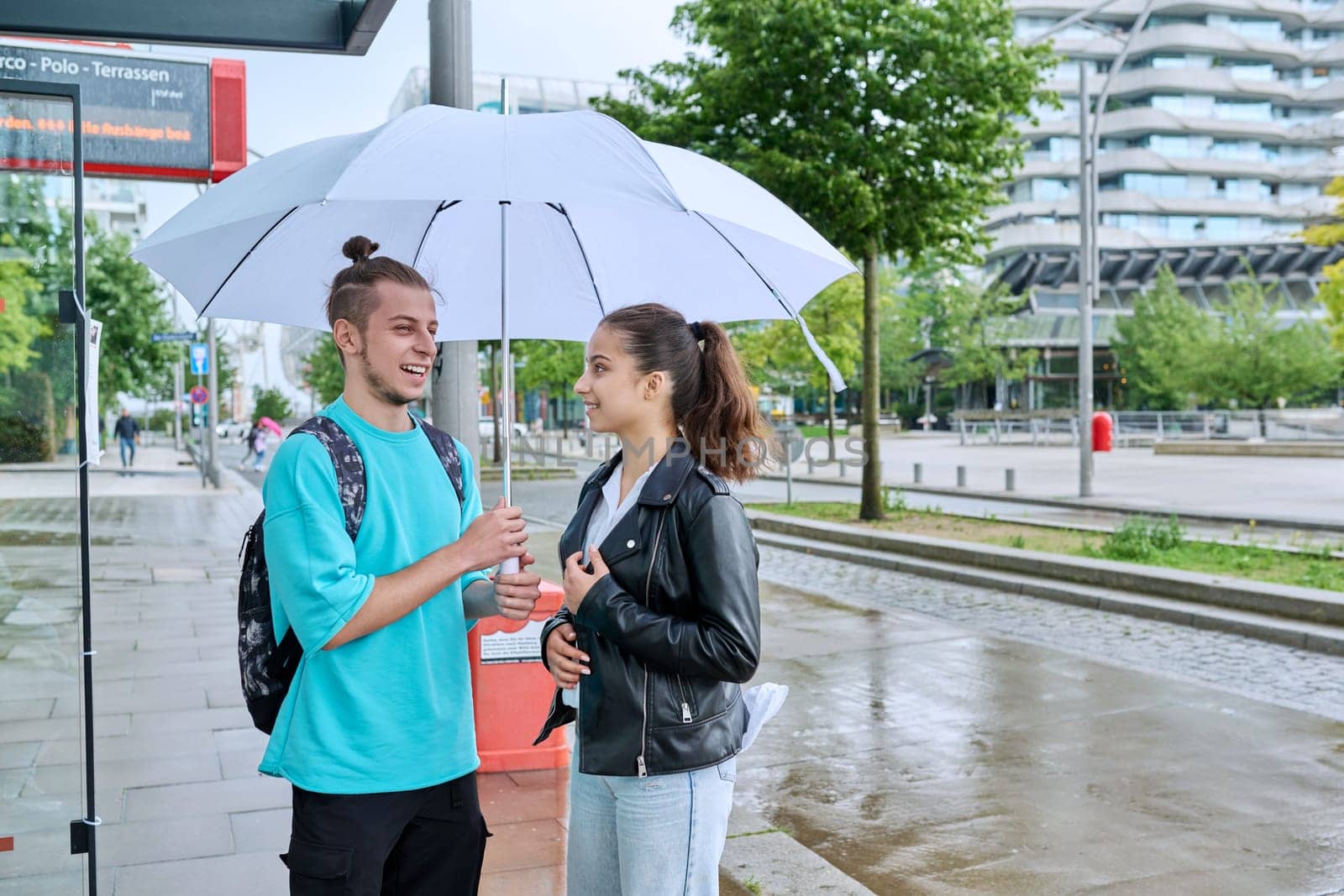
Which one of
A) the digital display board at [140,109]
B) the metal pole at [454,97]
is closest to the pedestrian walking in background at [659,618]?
the metal pole at [454,97]

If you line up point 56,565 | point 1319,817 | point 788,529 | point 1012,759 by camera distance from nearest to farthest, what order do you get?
point 56,565 < point 1319,817 < point 1012,759 < point 788,529

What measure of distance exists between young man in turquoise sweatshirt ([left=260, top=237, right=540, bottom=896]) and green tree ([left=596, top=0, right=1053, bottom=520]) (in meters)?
12.6

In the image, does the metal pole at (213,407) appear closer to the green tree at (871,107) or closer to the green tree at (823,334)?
the green tree at (823,334)

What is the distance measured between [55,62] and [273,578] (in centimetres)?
899

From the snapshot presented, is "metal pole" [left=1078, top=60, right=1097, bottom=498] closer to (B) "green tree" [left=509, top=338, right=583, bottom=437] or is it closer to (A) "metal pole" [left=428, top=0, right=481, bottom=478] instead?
(A) "metal pole" [left=428, top=0, right=481, bottom=478]

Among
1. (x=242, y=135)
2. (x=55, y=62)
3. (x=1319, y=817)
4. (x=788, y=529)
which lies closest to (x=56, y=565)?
(x=1319, y=817)

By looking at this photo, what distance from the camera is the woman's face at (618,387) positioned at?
8.33 feet

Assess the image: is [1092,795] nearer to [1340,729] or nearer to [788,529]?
[1340,729]

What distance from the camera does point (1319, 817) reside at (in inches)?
200

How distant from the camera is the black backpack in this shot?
2336 millimetres

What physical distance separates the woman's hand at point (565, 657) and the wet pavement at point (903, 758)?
148 cm

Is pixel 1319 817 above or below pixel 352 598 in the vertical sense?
below

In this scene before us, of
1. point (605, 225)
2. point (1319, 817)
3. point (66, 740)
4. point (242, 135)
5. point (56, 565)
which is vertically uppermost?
point (242, 135)

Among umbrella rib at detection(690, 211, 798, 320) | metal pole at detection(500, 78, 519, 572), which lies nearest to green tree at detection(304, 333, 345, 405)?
umbrella rib at detection(690, 211, 798, 320)
